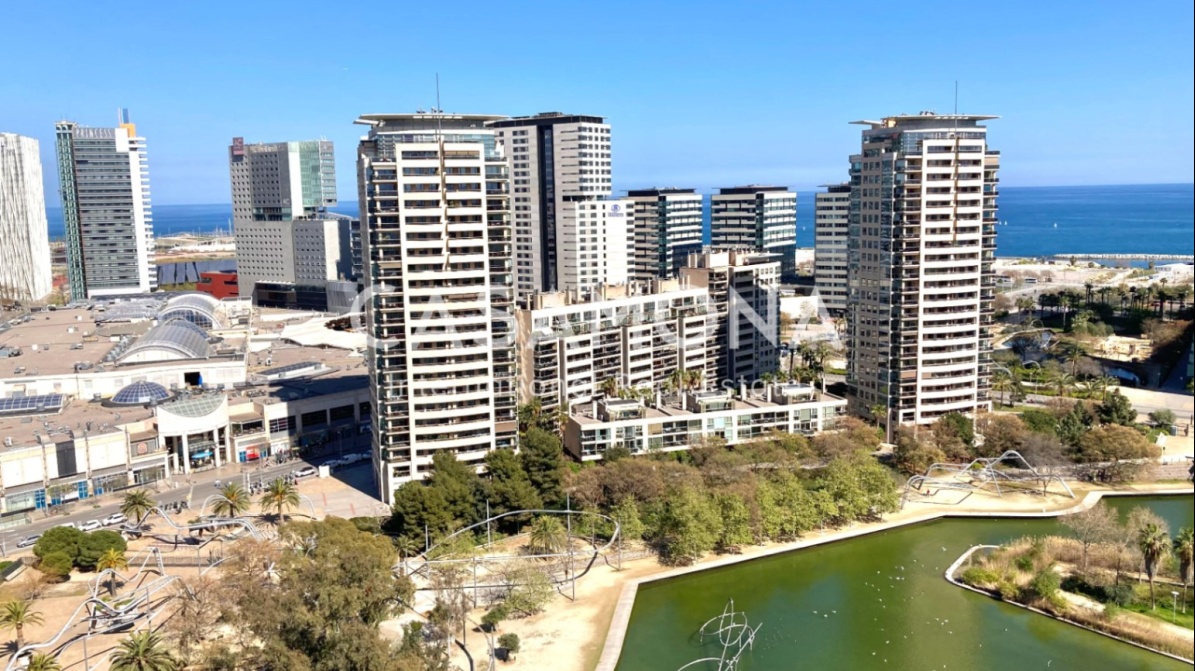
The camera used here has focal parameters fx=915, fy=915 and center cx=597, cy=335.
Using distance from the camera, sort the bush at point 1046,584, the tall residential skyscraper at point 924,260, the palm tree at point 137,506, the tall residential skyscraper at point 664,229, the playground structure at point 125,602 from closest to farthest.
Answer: the playground structure at point 125,602, the bush at point 1046,584, the palm tree at point 137,506, the tall residential skyscraper at point 924,260, the tall residential skyscraper at point 664,229

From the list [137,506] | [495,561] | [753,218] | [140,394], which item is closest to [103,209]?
[140,394]

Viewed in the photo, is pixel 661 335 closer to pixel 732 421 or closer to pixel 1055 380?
pixel 732 421

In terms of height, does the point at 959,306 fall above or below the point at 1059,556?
above

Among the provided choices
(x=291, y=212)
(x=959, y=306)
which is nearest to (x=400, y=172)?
(x=959, y=306)

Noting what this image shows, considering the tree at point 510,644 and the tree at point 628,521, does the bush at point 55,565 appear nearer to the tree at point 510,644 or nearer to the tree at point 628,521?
the tree at point 510,644

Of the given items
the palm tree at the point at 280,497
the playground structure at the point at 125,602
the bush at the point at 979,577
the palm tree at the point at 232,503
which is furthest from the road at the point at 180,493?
the bush at the point at 979,577

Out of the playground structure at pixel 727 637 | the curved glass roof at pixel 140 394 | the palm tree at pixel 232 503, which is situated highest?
the curved glass roof at pixel 140 394
